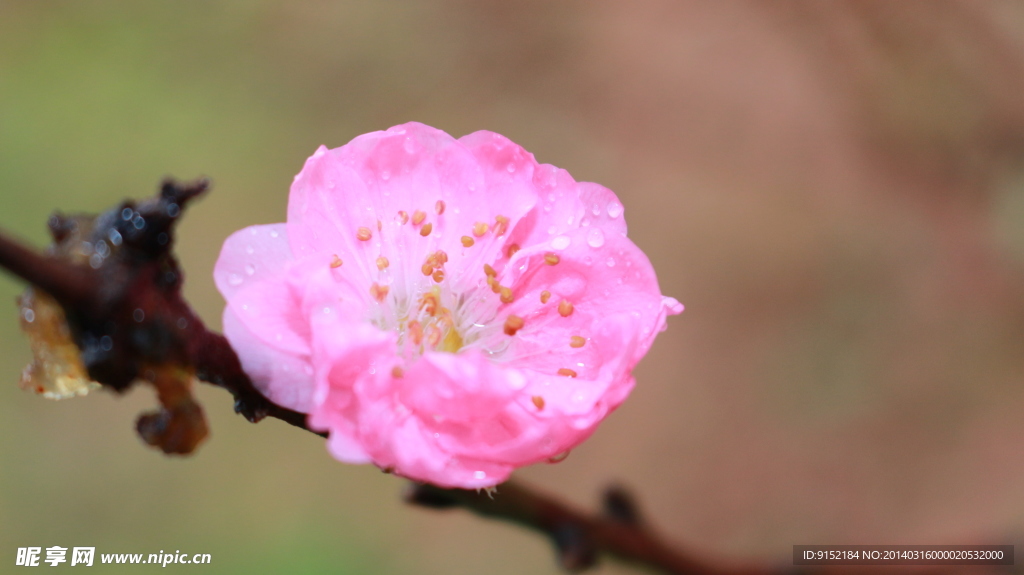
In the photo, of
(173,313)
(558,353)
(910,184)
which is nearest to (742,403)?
(910,184)

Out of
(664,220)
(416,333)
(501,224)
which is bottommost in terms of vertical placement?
(664,220)

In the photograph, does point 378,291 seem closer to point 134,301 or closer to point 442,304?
point 442,304

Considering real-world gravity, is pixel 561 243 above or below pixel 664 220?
above

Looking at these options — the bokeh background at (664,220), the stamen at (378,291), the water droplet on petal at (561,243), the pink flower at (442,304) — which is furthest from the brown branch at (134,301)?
the bokeh background at (664,220)

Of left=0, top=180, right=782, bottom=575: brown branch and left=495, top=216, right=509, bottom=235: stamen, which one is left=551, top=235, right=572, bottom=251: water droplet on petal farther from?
left=0, top=180, right=782, bottom=575: brown branch

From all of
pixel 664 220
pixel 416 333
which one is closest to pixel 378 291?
pixel 416 333

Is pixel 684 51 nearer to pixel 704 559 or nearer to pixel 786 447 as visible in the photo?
pixel 786 447

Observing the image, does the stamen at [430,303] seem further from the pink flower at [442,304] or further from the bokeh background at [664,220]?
the bokeh background at [664,220]
